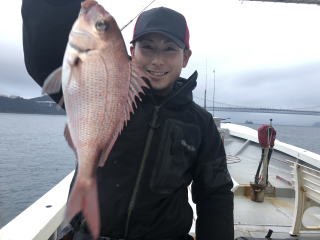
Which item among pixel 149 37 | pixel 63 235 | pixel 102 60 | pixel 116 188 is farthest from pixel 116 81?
pixel 63 235

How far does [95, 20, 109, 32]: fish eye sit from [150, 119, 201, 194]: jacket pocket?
3.49 ft

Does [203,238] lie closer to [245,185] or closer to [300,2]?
[245,185]

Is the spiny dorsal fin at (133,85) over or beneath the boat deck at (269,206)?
over

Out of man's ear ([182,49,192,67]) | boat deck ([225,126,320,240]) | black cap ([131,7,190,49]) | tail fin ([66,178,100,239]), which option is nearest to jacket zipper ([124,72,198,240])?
man's ear ([182,49,192,67])

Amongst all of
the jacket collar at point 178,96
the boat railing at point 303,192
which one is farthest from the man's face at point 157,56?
the boat railing at point 303,192

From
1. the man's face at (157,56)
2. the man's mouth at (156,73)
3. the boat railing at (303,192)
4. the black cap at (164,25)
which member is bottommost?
the boat railing at (303,192)

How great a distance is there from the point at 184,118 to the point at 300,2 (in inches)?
232

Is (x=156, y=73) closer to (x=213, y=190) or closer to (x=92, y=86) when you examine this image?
(x=92, y=86)

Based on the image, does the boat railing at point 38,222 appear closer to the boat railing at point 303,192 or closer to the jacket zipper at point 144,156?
the jacket zipper at point 144,156

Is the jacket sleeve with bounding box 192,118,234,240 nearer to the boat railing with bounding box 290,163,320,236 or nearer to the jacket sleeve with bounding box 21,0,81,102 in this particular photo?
the jacket sleeve with bounding box 21,0,81,102

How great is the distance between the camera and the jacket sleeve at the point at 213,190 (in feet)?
7.86

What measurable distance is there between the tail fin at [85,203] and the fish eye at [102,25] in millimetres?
612

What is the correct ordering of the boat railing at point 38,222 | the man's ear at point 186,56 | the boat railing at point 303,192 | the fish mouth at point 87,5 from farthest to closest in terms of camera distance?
the boat railing at point 303,192
the boat railing at point 38,222
the man's ear at point 186,56
the fish mouth at point 87,5

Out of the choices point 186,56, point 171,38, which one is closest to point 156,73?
point 171,38
